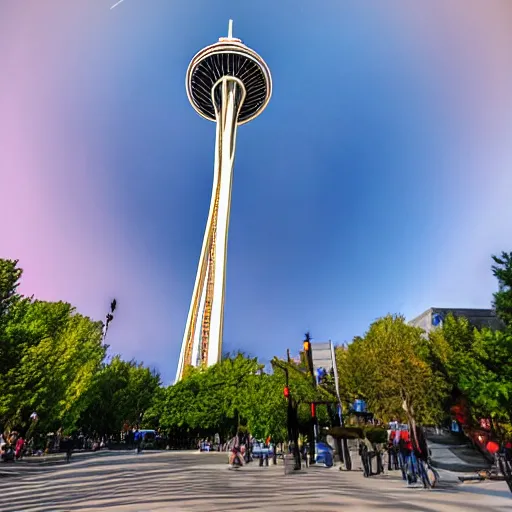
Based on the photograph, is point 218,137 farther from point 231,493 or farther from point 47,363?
point 231,493

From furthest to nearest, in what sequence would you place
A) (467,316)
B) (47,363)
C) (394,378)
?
1. (467,316)
2. (394,378)
3. (47,363)

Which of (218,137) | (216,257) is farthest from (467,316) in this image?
(218,137)

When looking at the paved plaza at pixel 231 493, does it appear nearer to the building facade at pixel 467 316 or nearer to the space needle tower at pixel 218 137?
the space needle tower at pixel 218 137

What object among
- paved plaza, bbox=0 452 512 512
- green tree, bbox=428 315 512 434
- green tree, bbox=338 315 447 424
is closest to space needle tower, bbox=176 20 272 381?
green tree, bbox=338 315 447 424

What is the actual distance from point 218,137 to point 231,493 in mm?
63752

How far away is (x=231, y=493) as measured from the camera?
43.5 feet

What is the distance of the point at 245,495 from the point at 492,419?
1998cm

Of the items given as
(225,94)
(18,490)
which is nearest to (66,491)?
(18,490)

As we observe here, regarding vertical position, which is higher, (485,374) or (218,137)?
(218,137)

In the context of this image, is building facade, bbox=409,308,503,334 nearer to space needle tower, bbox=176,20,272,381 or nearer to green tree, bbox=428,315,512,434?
green tree, bbox=428,315,512,434

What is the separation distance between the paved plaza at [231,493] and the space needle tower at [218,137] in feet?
114

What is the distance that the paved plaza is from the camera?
10750 mm

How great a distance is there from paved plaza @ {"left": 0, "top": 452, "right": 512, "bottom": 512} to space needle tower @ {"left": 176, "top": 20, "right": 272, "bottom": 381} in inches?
1367

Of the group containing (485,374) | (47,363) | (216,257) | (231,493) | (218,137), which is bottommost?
(231,493)
